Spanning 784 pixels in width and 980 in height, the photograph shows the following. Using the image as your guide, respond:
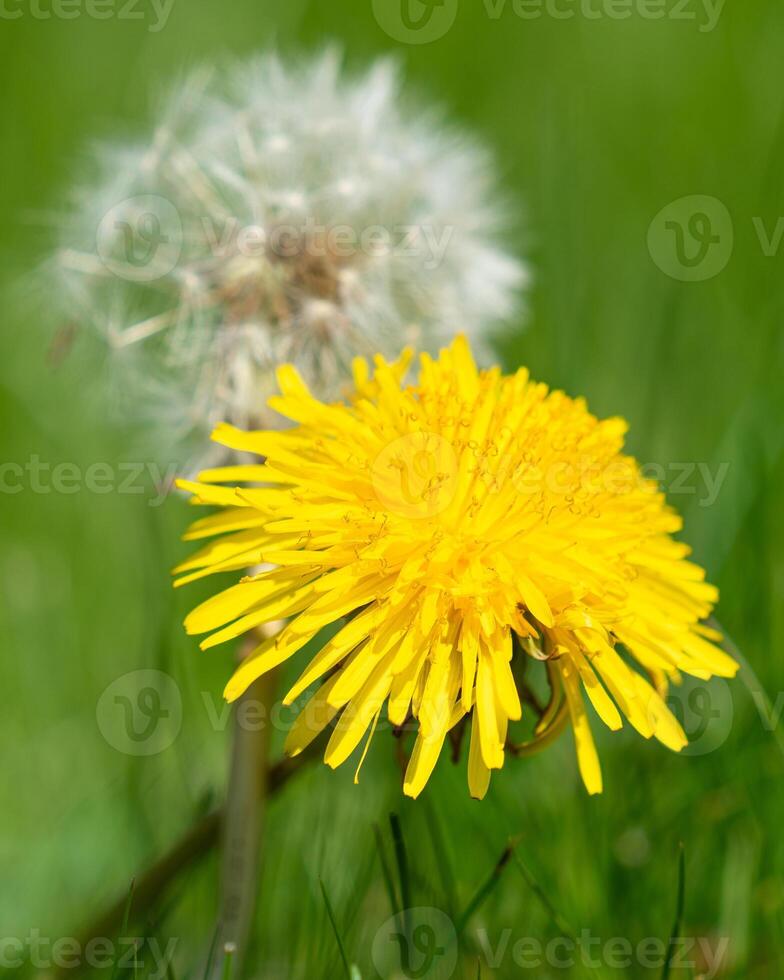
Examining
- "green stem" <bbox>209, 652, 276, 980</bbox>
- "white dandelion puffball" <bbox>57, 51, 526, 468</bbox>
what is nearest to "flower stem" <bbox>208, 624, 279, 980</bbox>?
"green stem" <bbox>209, 652, 276, 980</bbox>

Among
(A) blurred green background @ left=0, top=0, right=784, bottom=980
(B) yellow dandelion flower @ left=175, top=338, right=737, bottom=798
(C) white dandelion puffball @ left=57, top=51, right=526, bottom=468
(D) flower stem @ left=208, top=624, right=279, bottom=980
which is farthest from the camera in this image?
(C) white dandelion puffball @ left=57, top=51, right=526, bottom=468

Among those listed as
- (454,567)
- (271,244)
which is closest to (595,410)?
(271,244)

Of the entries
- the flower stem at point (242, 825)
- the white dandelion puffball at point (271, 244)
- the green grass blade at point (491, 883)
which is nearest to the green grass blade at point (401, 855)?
the green grass blade at point (491, 883)

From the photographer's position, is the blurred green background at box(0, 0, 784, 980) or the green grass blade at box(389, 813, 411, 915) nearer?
the green grass blade at box(389, 813, 411, 915)

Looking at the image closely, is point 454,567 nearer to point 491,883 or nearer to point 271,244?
point 491,883

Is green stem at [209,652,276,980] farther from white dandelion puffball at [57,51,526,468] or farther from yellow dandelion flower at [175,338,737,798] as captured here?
white dandelion puffball at [57,51,526,468]

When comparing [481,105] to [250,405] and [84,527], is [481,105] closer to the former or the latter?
[84,527]

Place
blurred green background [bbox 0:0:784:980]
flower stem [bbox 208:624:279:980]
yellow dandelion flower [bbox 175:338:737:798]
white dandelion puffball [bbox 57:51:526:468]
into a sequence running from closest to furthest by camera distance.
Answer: yellow dandelion flower [bbox 175:338:737:798] < flower stem [bbox 208:624:279:980] < blurred green background [bbox 0:0:784:980] < white dandelion puffball [bbox 57:51:526:468]
